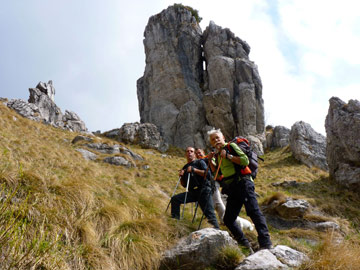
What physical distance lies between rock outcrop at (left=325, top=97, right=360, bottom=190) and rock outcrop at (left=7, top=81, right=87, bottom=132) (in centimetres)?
2734

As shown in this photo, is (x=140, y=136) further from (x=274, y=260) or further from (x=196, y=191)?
(x=274, y=260)

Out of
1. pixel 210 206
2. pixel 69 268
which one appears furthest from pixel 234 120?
pixel 69 268

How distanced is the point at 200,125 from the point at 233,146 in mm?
32878

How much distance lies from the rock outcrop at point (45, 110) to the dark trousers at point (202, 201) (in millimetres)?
24583

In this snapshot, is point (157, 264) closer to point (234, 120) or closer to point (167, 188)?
point (167, 188)

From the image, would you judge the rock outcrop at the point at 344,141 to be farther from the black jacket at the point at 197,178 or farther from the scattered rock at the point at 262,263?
the scattered rock at the point at 262,263

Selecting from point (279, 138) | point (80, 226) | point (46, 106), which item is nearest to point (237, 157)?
point (80, 226)

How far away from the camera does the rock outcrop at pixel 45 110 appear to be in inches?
1029

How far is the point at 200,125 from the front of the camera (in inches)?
1481

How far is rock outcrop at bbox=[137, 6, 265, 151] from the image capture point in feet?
120

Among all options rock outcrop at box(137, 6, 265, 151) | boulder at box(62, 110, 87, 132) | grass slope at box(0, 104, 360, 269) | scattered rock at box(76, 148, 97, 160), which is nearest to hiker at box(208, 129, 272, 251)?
grass slope at box(0, 104, 360, 269)

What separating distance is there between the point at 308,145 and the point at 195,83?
21.2 metres

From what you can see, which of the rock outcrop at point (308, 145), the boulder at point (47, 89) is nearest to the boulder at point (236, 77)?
the rock outcrop at point (308, 145)

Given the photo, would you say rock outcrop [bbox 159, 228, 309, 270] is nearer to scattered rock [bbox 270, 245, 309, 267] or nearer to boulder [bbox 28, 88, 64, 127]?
scattered rock [bbox 270, 245, 309, 267]
